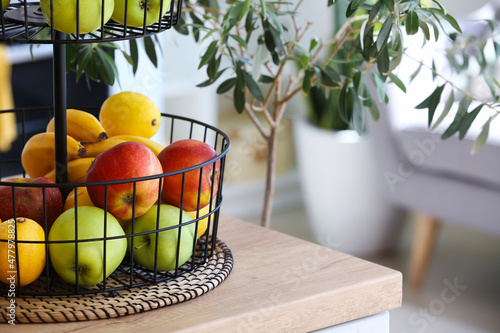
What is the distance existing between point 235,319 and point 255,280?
9 centimetres

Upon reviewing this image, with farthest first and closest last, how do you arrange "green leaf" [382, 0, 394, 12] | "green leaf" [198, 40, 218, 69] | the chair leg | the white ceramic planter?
1. the white ceramic planter
2. the chair leg
3. "green leaf" [198, 40, 218, 69]
4. "green leaf" [382, 0, 394, 12]

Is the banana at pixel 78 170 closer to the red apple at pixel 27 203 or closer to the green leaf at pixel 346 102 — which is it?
the red apple at pixel 27 203

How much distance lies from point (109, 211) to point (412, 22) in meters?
0.36

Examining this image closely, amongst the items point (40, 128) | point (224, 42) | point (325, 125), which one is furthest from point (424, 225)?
point (224, 42)

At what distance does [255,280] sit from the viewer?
646 millimetres

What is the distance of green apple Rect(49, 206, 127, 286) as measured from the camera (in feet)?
1.85

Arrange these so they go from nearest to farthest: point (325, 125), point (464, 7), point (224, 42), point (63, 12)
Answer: point (63, 12)
point (224, 42)
point (325, 125)
point (464, 7)

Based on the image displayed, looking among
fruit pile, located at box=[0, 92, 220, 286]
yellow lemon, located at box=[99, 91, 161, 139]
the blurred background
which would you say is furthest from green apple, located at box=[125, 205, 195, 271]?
the blurred background

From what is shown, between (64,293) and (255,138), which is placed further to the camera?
(255,138)

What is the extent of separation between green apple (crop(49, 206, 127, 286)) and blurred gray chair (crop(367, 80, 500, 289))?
61.7 inches

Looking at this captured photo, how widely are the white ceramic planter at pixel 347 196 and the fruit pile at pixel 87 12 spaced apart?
1.77 meters

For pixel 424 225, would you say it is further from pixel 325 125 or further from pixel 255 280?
pixel 255 280

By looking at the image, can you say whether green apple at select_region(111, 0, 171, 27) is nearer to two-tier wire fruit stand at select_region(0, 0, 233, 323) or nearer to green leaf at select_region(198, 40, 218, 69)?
two-tier wire fruit stand at select_region(0, 0, 233, 323)

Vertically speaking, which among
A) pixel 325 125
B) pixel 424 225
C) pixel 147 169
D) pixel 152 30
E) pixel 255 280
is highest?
pixel 152 30
